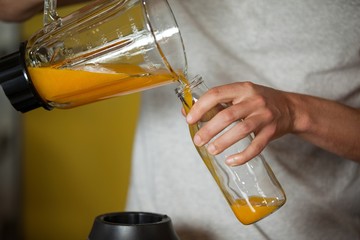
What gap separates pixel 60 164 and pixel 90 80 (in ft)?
4.85

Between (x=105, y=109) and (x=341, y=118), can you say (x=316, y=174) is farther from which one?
(x=105, y=109)

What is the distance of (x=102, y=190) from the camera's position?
209cm

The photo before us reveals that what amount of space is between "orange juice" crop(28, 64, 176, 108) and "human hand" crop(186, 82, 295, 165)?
0.06 m

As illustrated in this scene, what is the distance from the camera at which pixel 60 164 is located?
2150mm

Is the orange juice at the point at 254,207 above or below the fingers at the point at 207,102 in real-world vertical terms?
below

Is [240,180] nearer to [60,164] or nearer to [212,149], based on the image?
[212,149]

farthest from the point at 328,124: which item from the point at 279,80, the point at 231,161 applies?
the point at 231,161

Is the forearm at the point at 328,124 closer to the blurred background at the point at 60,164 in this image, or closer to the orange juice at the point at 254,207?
the orange juice at the point at 254,207

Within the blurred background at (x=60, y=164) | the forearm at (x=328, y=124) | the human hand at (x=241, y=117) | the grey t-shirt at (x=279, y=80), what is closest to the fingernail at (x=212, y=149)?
the human hand at (x=241, y=117)

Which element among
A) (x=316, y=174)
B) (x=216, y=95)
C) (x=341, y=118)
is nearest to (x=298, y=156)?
(x=316, y=174)

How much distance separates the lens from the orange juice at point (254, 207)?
2.40 feet

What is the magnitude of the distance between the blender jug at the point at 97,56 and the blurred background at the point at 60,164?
4.19 feet

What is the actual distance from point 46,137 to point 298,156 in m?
1.31

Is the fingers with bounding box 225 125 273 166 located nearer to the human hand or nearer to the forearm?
the human hand
